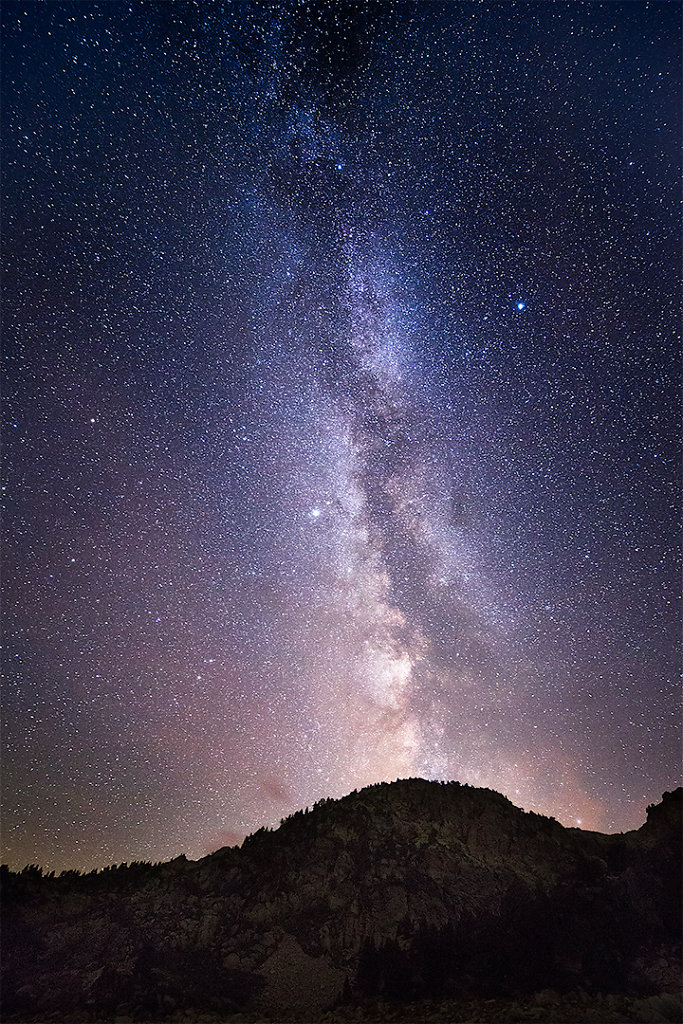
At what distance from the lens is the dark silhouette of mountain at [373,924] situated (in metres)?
16.9

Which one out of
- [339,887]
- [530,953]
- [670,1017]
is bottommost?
[670,1017]

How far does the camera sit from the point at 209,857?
22656 mm

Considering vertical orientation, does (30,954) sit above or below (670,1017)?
above

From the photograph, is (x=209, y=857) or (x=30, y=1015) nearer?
(x=30, y=1015)

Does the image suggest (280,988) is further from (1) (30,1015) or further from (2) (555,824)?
(2) (555,824)

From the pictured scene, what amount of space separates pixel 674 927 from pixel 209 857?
17923 mm

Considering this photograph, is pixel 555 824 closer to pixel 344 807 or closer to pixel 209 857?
pixel 344 807

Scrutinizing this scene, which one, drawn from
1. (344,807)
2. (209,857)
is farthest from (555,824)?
(209,857)

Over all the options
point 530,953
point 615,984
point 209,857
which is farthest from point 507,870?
point 209,857

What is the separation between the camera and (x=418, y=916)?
19359 millimetres

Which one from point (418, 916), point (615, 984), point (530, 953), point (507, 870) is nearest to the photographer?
point (615, 984)

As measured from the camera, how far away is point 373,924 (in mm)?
19266

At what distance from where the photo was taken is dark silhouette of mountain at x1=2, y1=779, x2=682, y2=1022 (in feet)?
55.5

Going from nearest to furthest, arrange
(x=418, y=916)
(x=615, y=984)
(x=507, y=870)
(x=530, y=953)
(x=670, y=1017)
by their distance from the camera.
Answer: (x=670, y=1017) → (x=615, y=984) → (x=530, y=953) → (x=418, y=916) → (x=507, y=870)
